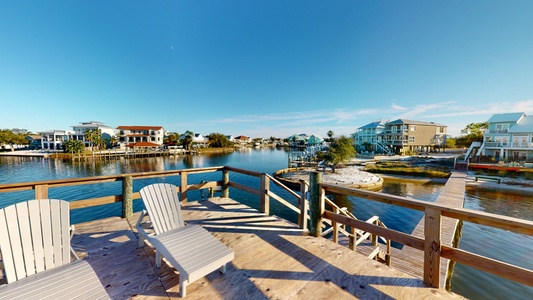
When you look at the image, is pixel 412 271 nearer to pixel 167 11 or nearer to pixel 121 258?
pixel 121 258

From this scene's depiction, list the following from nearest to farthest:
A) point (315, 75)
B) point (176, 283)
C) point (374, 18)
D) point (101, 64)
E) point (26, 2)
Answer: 1. point (176, 283)
2. point (26, 2)
3. point (374, 18)
4. point (101, 64)
5. point (315, 75)

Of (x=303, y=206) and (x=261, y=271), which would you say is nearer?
(x=261, y=271)

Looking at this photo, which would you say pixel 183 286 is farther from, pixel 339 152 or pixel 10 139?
pixel 10 139

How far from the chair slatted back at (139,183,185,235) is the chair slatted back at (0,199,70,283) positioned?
803mm

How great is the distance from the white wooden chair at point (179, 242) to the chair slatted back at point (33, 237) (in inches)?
31.0

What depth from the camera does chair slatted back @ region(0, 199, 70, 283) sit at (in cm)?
165

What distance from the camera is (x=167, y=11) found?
10359 millimetres

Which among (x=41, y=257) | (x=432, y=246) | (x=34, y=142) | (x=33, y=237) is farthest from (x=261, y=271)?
(x=34, y=142)

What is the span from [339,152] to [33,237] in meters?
25.2

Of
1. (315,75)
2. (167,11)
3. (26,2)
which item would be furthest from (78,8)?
(315,75)

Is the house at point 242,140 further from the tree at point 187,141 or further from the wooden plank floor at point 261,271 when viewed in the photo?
the wooden plank floor at point 261,271

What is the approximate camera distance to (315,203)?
3.07 m

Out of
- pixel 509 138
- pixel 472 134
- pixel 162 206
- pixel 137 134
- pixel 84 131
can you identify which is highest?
pixel 84 131

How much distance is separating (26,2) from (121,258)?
12.9m
